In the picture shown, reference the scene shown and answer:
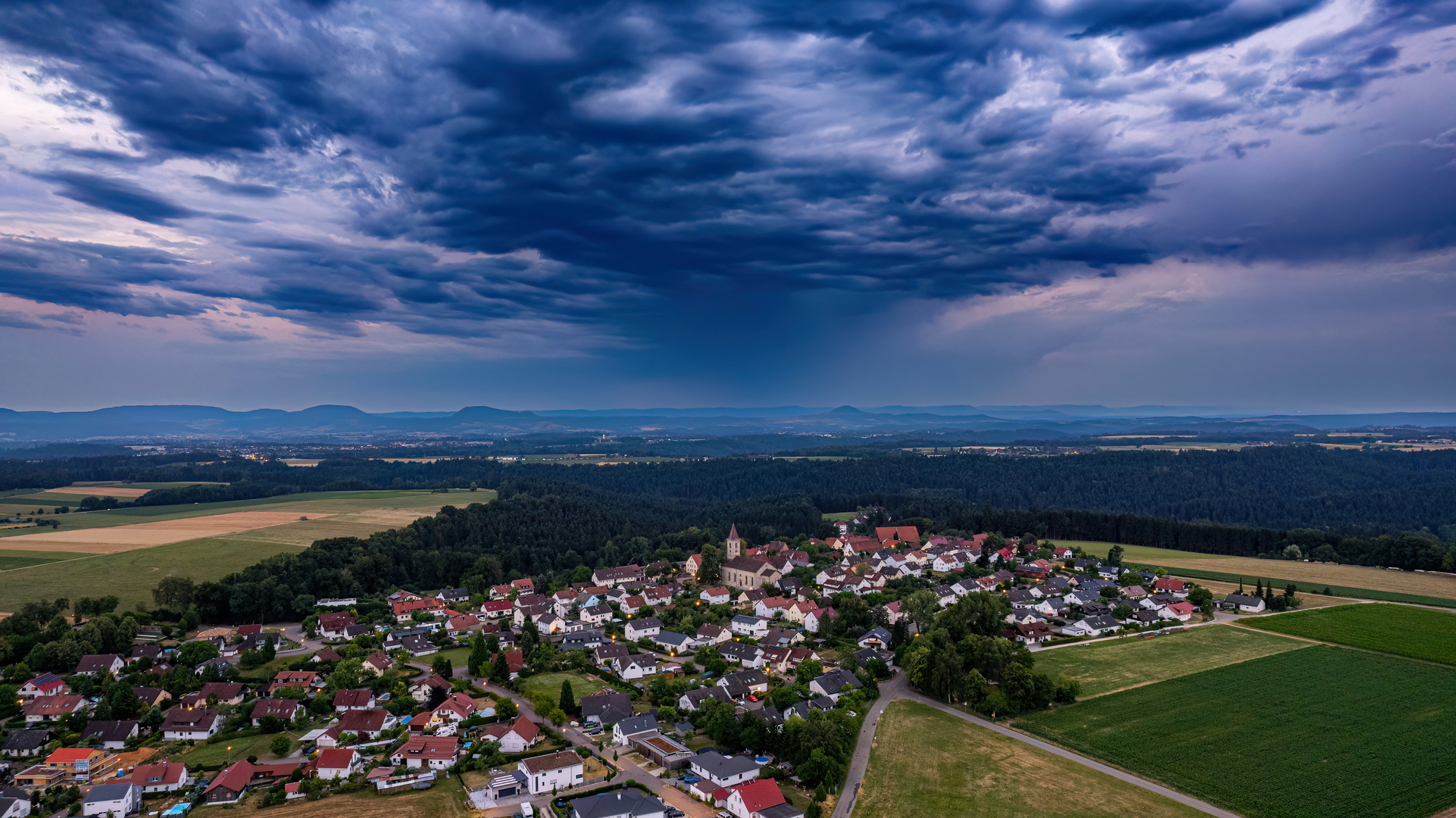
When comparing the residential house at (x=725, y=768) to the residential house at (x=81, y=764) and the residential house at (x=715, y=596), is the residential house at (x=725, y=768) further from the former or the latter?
the residential house at (x=715, y=596)

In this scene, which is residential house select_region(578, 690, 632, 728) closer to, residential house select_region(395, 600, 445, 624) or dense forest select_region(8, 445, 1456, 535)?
residential house select_region(395, 600, 445, 624)

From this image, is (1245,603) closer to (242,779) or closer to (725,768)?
(725,768)

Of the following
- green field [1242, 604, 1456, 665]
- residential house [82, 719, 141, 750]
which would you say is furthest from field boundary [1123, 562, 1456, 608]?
residential house [82, 719, 141, 750]

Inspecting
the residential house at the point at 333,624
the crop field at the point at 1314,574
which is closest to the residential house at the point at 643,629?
the residential house at the point at 333,624

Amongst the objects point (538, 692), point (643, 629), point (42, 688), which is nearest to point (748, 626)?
point (643, 629)

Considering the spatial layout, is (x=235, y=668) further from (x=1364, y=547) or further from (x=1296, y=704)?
(x=1364, y=547)
